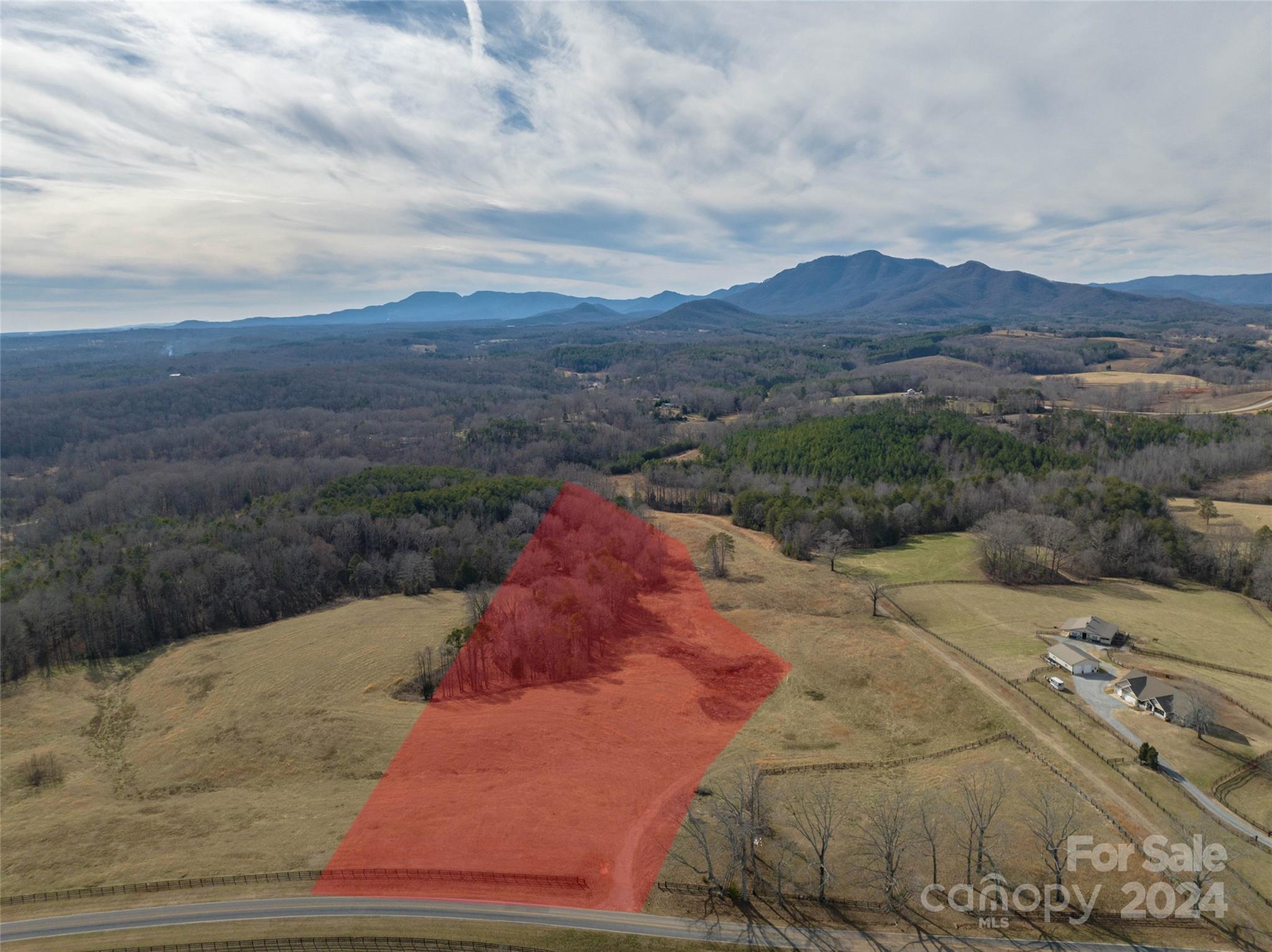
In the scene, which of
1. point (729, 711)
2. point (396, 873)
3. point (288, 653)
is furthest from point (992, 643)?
point (288, 653)

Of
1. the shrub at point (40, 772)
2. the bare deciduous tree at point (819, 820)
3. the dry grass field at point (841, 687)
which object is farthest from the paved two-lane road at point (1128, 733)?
the shrub at point (40, 772)

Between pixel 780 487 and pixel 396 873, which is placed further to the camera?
pixel 780 487

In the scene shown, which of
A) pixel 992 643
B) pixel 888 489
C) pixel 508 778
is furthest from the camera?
pixel 888 489

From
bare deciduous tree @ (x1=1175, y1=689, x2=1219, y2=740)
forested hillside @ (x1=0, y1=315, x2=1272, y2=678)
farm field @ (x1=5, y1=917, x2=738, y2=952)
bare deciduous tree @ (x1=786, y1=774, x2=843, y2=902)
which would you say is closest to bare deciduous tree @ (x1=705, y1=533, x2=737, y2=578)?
forested hillside @ (x1=0, y1=315, x2=1272, y2=678)

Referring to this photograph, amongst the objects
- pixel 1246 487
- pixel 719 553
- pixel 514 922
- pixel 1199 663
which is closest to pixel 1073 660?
pixel 1199 663

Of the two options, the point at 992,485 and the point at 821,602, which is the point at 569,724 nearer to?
the point at 821,602

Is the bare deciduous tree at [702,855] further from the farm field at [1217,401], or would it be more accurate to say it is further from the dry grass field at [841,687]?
the farm field at [1217,401]
